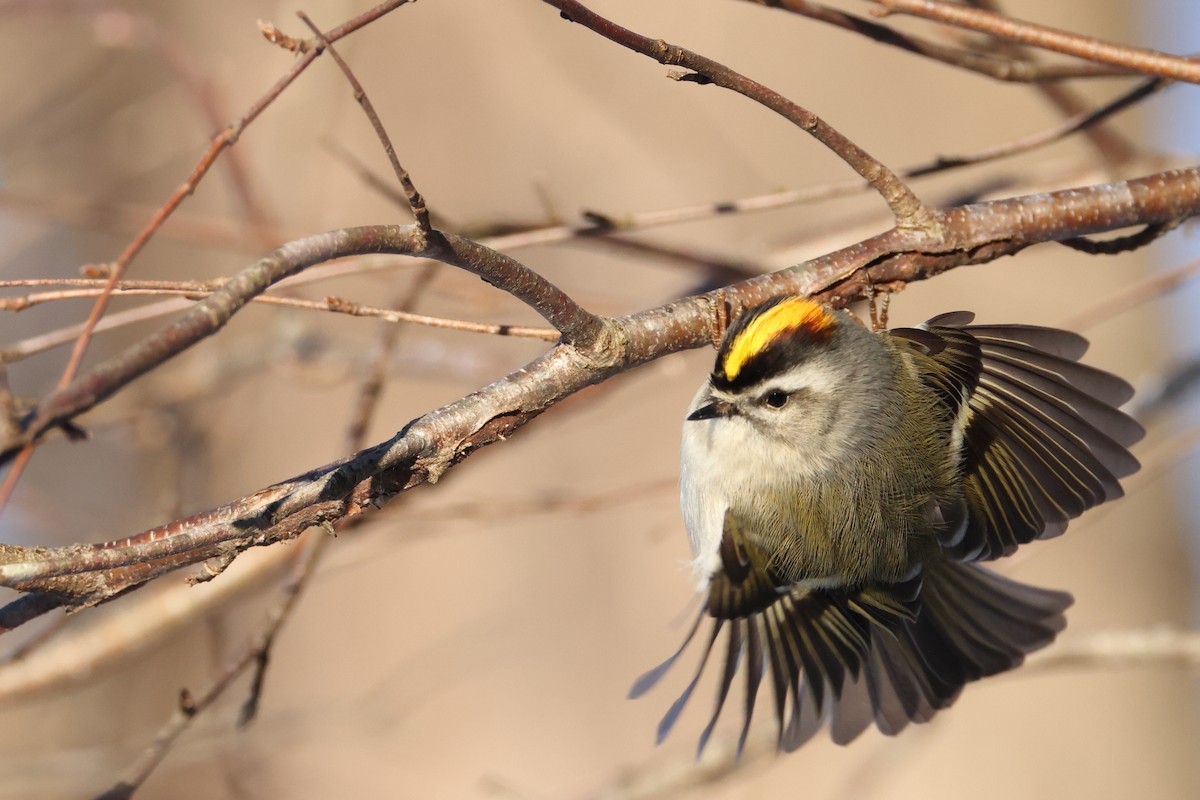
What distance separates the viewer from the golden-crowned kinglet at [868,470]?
1844 mm

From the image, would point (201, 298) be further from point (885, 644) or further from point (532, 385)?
point (885, 644)

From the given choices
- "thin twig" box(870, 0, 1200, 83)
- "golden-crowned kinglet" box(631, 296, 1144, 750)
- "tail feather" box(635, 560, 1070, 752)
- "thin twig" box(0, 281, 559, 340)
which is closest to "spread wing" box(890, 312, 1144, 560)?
"golden-crowned kinglet" box(631, 296, 1144, 750)

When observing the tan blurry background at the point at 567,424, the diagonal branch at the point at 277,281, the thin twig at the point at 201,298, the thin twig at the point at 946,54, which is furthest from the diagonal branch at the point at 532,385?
the tan blurry background at the point at 567,424

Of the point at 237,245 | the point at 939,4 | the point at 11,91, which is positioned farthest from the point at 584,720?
the point at 11,91

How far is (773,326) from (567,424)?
1.88 metres

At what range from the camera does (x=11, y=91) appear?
14.0 feet

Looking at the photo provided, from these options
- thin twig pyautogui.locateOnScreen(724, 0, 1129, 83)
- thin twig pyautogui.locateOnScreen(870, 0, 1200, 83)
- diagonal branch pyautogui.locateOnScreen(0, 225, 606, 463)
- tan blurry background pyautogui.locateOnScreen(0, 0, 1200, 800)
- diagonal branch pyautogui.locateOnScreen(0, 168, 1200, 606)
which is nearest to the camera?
diagonal branch pyautogui.locateOnScreen(0, 225, 606, 463)

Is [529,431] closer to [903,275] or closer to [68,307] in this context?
[903,275]

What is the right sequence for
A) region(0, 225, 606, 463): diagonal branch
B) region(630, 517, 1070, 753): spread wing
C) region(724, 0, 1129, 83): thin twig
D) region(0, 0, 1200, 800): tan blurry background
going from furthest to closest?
region(0, 0, 1200, 800): tan blurry background
region(630, 517, 1070, 753): spread wing
region(724, 0, 1129, 83): thin twig
region(0, 225, 606, 463): diagonal branch

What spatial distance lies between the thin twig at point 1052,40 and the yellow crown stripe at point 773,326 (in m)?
0.48

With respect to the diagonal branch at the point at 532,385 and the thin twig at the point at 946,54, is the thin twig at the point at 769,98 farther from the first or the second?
the thin twig at the point at 946,54

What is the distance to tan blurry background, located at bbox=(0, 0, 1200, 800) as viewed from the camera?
321cm

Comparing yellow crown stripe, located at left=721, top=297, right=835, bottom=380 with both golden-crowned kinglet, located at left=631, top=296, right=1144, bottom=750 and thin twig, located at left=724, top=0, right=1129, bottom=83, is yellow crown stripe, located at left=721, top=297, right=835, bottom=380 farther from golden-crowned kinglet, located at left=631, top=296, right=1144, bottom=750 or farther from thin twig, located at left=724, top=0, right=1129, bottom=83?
thin twig, located at left=724, top=0, right=1129, bottom=83

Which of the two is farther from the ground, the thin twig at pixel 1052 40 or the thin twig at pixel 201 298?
the thin twig at pixel 1052 40
